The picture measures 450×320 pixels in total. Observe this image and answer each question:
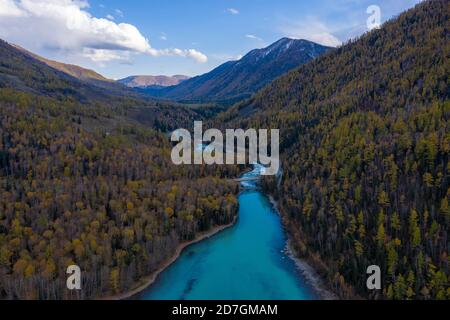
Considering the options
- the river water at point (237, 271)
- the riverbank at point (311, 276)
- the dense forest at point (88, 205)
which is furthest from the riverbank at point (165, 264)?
the riverbank at point (311, 276)

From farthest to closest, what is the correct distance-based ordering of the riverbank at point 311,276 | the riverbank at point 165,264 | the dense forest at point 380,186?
the dense forest at point 380,186, the riverbank at point 311,276, the riverbank at point 165,264

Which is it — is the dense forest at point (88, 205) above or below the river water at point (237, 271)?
above

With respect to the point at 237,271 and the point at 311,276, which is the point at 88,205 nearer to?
the point at 237,271

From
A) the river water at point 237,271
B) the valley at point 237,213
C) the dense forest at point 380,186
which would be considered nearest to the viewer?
the dense forest at point 380,186

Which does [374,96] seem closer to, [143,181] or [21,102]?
[143,181]

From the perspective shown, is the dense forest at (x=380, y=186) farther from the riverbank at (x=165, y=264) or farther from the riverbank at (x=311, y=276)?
the riverbank at (x=165, y=264)
